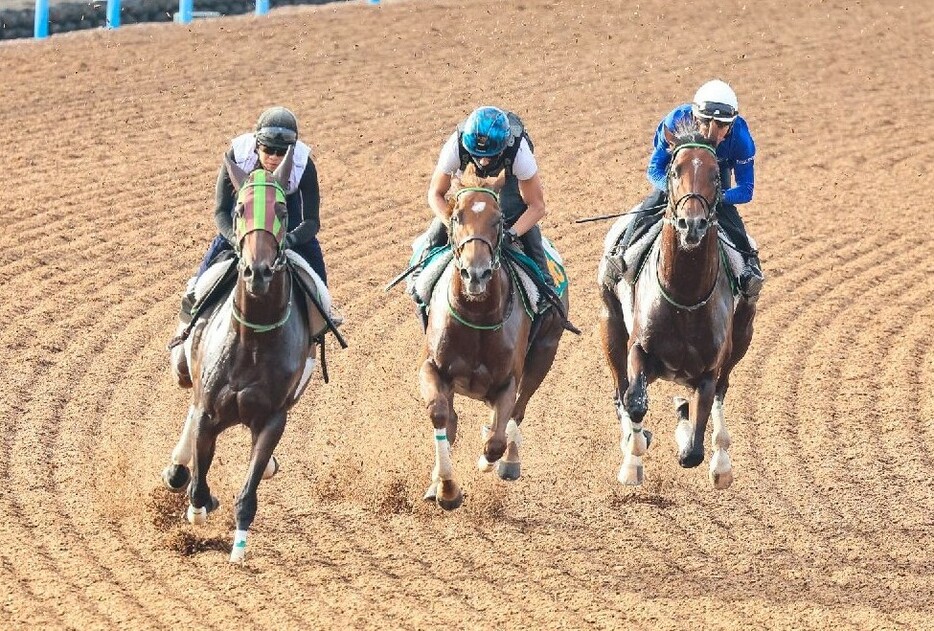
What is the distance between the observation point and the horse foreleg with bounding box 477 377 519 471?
10531mm

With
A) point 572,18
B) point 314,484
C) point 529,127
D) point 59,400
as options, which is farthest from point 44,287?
point 572,18

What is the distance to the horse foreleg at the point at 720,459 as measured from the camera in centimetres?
1144

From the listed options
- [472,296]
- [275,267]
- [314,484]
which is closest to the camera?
[275,267]

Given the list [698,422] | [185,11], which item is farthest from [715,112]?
[185,11]

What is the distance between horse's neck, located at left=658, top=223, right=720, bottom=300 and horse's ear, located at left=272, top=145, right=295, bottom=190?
2637 mm

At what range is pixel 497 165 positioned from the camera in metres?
10.5

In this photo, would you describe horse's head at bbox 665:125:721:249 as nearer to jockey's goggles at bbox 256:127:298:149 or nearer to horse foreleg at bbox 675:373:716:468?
horse foreleg at bbox 675:373:716:468

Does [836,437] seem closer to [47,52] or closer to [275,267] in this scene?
[275,267]

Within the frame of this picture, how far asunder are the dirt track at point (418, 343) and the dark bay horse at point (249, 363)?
2.04 feet

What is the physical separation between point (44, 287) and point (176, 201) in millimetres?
3434

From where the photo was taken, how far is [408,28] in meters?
26.8

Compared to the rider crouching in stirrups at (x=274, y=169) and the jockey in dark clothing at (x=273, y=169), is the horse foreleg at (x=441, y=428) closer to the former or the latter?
the rider crouching in stirrups at (x=274, y=169)

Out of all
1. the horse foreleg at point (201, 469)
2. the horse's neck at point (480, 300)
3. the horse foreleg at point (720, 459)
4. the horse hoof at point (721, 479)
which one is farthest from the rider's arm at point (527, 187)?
the horse foreleg at point (201, 469)

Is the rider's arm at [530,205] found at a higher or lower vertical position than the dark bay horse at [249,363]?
higher
